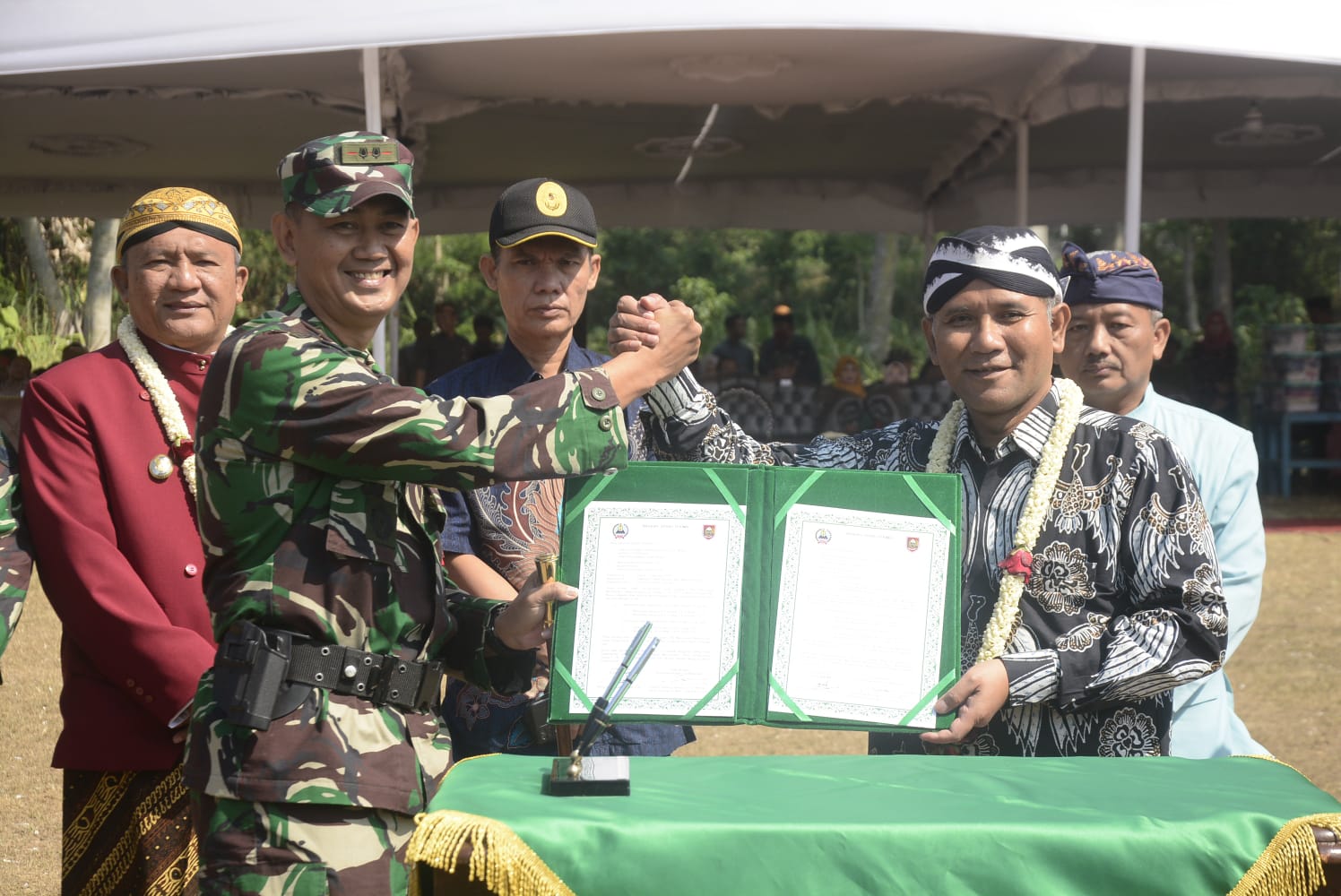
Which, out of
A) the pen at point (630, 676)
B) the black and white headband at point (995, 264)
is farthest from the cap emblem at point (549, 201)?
the pen at point (630, 676)

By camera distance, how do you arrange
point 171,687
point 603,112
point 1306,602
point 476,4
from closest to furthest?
1. point 171,687
2. point 476,4
3. point 1306,602
4. point 603,112

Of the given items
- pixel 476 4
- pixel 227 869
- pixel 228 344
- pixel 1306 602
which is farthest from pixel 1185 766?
pixel 1306 602

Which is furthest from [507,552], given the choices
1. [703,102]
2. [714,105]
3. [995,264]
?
[714,105]

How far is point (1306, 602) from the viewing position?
9125 mm

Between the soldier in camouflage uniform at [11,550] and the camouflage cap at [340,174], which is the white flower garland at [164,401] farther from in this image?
the camouflage cap at [340,174]

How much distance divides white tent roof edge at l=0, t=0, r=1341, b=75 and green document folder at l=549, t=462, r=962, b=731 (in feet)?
13.0

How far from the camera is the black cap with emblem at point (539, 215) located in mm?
3055

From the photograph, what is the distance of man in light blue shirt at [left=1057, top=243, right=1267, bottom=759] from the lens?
3.32 meters

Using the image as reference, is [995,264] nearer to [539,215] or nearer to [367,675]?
[539,215]

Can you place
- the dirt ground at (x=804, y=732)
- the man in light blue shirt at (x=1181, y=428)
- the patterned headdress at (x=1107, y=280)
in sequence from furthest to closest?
1. the dirt ground at (x=804, y=732)
2. the patterned headdress at (x=1107, y=280)
3. the man in light blue shirt at (x=1181, y=428)

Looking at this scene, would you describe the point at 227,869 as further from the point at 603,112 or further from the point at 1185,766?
the point at 603,112

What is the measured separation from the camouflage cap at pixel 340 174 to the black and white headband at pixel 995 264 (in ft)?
3.19

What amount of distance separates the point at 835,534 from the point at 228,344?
1.05 m

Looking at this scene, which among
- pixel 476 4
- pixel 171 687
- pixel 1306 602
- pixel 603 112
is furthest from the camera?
pixel 603 112
